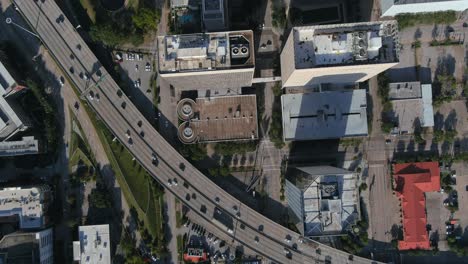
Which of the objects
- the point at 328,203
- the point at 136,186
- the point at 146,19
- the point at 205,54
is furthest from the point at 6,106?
the point at 328,203

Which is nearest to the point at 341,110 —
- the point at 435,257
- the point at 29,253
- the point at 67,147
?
the point at 435,257

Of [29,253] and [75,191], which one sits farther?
[75,191]

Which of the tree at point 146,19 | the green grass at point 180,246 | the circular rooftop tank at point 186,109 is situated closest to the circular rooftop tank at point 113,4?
the tree at point 146,19

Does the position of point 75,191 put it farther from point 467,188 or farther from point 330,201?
point 467,188

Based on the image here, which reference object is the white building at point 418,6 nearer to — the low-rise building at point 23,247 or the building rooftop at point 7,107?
the building rooftop at point 7,107

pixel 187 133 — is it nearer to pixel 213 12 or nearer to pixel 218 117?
pixel 218 117

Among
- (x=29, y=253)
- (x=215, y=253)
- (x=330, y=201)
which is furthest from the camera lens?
(x=215, y=253)

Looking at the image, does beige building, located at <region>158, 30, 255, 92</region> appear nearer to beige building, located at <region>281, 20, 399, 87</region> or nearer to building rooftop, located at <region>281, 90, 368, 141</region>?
beige building, located at <region>281, 20, 399, 87</region>
